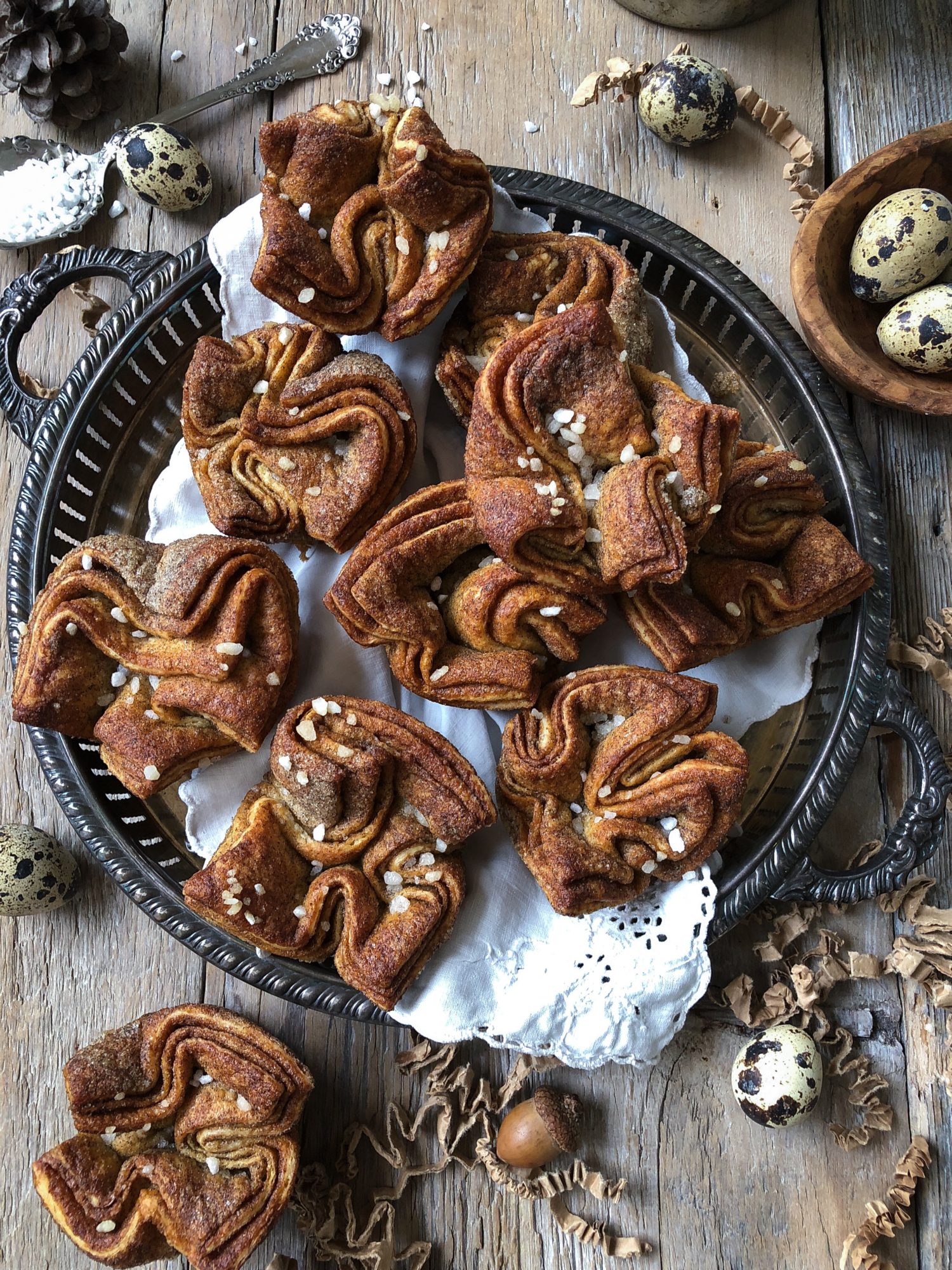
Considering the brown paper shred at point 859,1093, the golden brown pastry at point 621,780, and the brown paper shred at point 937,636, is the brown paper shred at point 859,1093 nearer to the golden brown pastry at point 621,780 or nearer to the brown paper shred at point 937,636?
the golden brown pastry at point 621,780

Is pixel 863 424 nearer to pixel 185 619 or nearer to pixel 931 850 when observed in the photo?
pixel 931 850

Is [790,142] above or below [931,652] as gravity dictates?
above

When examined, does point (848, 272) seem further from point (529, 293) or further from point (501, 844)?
point (501, 844)

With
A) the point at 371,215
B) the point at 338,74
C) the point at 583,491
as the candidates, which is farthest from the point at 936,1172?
the point at 338,74

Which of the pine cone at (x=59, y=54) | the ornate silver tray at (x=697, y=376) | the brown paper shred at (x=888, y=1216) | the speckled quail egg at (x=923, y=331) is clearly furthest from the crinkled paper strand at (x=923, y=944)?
the pine cone at (x=59, y=54)

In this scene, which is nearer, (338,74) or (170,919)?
(170,919)

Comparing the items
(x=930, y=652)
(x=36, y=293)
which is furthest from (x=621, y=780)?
(x=36, y=293)
